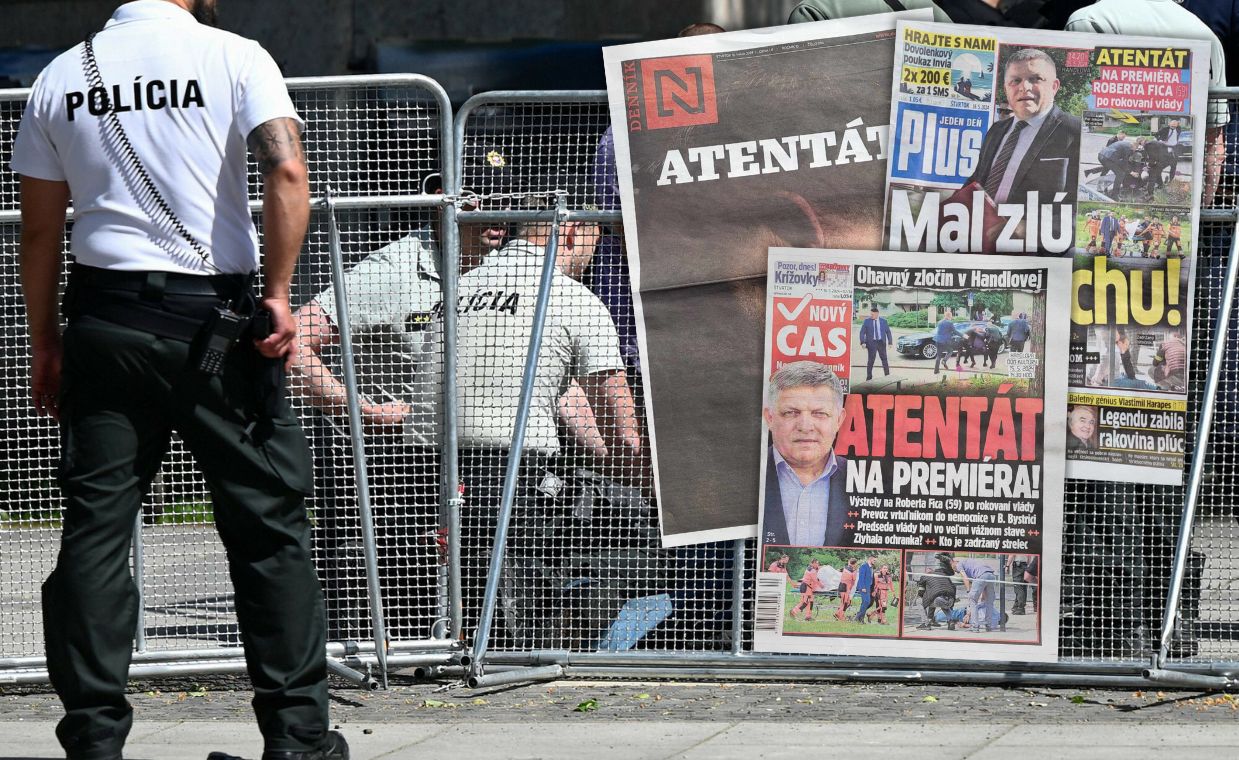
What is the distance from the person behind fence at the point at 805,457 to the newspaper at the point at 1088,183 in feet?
1.88

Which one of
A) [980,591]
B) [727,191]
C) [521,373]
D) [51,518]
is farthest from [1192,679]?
[51,518]

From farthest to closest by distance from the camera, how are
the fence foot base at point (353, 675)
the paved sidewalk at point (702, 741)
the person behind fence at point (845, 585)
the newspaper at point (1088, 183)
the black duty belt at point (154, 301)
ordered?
the fence foot base at point (353, 675)
the person behind fence at point (845, 585)
the newspaper at point (1088, 183)
the paved sidewalk at point (702, 741)
the black duty belt at point (154, 301)

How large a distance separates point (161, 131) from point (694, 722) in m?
2.40

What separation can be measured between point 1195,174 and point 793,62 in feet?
4.40

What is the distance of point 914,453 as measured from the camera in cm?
554

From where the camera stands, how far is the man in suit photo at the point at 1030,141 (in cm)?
540

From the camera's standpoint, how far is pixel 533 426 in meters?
5.80

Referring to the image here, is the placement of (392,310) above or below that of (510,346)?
above

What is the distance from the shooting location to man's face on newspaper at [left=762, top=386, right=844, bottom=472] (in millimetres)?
5559

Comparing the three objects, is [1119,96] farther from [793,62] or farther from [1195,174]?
[793,62]

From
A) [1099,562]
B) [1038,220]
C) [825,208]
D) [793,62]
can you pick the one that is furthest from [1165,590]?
[793,62]

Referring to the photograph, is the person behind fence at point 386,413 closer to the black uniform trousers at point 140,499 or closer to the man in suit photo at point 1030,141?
the black uniform trousers at point 140,499

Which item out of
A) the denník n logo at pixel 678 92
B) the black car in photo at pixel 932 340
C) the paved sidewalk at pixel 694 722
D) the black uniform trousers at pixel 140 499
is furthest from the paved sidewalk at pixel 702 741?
the denník n logo at pixel 678 92

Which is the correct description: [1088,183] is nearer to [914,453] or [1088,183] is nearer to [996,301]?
[996,301]
